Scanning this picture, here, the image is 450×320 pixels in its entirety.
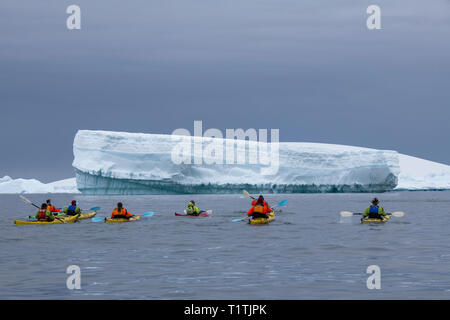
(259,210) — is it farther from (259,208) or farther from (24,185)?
(24,185)

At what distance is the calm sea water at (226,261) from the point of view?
9.40 m

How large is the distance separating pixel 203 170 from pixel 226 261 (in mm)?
40499

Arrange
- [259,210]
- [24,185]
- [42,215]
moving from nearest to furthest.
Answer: [42,215], [259,210], [24,185]

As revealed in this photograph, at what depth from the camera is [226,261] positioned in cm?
1271

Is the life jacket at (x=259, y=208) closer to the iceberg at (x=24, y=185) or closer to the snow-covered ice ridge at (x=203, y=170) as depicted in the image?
the snow-covered ice ridge at (x=203, y=170)

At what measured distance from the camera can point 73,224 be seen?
23.0 m

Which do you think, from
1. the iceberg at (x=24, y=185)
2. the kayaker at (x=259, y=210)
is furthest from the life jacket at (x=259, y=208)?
the iceberg at (x=24, y=185)

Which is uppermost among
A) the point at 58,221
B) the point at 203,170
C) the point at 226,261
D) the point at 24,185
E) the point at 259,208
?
Result: the point at 203,170

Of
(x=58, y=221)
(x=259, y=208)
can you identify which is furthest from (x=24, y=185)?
(x=259, y=208)

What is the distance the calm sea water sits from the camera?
9.40m

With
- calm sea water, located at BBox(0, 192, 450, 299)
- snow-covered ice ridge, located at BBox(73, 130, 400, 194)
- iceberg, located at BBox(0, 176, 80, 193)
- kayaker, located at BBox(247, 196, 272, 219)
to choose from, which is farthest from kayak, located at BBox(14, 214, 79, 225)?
iceberg, located at BBox(0, 176, 80, 193)

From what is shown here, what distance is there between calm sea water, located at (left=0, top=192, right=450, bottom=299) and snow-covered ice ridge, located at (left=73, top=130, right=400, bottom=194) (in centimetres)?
2924

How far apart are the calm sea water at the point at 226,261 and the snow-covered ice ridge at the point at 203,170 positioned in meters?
29.2

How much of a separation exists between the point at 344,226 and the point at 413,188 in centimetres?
6195
